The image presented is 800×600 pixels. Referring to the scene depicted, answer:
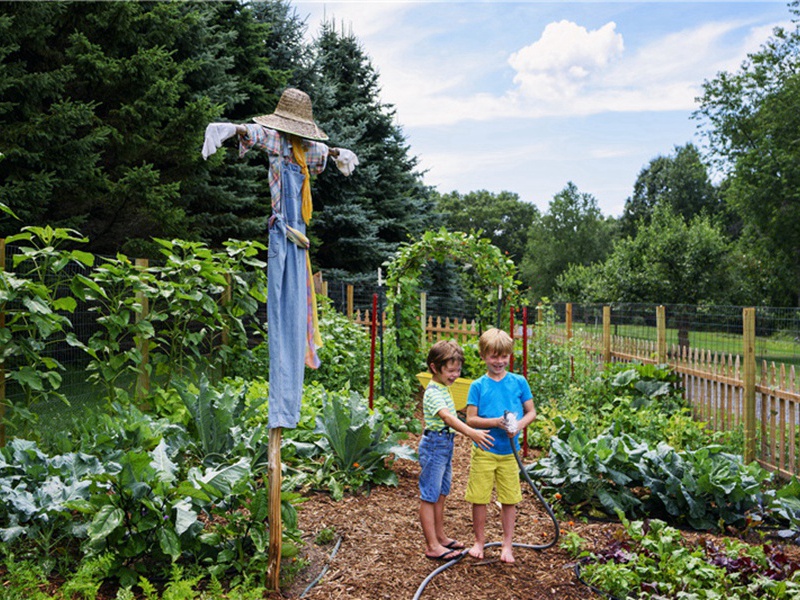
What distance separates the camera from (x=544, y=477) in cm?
470

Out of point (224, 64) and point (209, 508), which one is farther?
point (224, 64)

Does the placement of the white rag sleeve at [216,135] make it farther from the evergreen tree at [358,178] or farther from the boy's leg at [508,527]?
the evergreen tree at [358,178]

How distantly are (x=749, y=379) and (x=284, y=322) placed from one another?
5.16 m

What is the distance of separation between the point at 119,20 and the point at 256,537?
10398mm

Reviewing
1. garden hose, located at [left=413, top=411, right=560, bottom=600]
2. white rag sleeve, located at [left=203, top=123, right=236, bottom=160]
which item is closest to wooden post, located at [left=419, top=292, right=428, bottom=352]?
garden hose, located at [left=413, top=411, right=560, bottom=600]

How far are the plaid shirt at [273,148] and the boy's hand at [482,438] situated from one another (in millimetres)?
1428

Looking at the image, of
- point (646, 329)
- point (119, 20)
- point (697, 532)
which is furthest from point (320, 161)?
point (119, 20)

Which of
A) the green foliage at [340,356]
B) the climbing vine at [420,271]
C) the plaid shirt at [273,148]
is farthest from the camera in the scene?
the climbing vine at [420,271]

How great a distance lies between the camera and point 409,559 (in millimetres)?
3471

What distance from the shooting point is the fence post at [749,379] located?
636 cm

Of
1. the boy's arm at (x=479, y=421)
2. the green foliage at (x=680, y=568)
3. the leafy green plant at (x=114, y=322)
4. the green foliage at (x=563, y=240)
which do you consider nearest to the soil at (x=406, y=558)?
the green foliage at (x=680, y=568)

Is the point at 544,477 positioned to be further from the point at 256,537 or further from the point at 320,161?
the point at 320,161

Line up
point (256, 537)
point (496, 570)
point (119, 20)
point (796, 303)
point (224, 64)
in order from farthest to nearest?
point (796, 303) < point (224, 64) < point (119, 20) < point (496, 570) < point (256, 537)

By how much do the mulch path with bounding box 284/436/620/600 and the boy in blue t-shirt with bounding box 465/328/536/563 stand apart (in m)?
0.18
